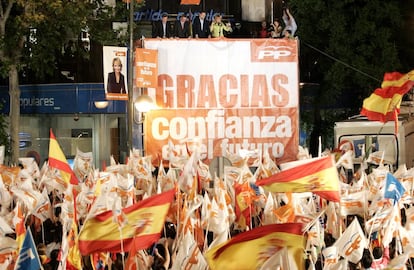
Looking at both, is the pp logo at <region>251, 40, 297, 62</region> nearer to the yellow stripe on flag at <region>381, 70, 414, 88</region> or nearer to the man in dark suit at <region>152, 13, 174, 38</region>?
the yellow stripe on flag at <region>381, 70, 414, 88</region>

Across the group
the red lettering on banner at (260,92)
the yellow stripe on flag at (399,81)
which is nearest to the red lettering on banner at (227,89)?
the red lettering on banner at (260,92)

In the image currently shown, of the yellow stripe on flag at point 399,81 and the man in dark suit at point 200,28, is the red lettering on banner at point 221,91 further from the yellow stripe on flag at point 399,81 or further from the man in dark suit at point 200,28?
the man in dark suit at point 200,28

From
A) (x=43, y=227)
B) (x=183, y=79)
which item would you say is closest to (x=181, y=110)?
(x=183, y=79)

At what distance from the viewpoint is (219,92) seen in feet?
63.1

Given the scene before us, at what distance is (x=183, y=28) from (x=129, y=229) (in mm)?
18441

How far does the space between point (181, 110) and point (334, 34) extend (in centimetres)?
1381

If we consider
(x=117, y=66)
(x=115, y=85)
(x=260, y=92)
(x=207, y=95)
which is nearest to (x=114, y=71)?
(x=117, y=66)

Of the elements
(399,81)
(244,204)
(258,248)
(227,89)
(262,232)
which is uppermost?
(399,81)

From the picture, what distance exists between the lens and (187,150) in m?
19.0

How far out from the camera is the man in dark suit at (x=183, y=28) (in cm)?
2778

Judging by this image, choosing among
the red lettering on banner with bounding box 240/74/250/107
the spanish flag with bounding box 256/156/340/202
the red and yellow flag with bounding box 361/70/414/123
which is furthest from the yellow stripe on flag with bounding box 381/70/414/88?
the spanish flag with bounding box 256/156/340/202

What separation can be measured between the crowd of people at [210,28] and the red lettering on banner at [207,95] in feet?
6.86

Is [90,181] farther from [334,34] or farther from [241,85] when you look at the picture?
[334,34]

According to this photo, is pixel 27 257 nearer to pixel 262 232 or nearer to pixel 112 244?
pixel 112 244
